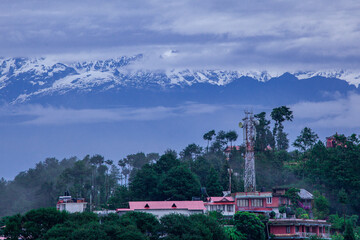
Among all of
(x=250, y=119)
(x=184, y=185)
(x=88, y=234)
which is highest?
(x=250, y=119)

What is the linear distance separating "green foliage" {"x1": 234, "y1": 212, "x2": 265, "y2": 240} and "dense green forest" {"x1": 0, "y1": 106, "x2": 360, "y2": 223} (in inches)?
700

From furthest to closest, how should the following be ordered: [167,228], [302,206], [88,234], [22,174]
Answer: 1. [22,174]
2. [302,206]
3. [167,228]
4. [88,234]

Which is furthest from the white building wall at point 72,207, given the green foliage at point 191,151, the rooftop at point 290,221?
the green foliage at point 191,151

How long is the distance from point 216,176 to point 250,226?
2552 centimetres

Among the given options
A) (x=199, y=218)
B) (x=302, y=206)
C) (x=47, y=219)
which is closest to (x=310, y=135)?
(x=302, y=206)

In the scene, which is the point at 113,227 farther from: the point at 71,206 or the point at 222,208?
the point at 222,208

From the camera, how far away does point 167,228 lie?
74438mm

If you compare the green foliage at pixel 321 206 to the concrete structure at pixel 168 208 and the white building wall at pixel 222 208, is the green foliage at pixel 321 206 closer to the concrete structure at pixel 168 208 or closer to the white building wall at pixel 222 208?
the white building wall at pixel 222 208

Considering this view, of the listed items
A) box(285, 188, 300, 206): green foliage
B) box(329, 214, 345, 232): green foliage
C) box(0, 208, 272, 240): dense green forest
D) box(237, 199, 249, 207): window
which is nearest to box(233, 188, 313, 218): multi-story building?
box(237, 199, 249, 207): window

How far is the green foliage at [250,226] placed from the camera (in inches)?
3160

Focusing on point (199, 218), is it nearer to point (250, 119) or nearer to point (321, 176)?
point (250, 119)

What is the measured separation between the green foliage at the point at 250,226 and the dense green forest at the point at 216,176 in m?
17.8

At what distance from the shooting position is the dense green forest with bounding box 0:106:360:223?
337 feet

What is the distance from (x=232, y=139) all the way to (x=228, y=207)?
2202 inches
